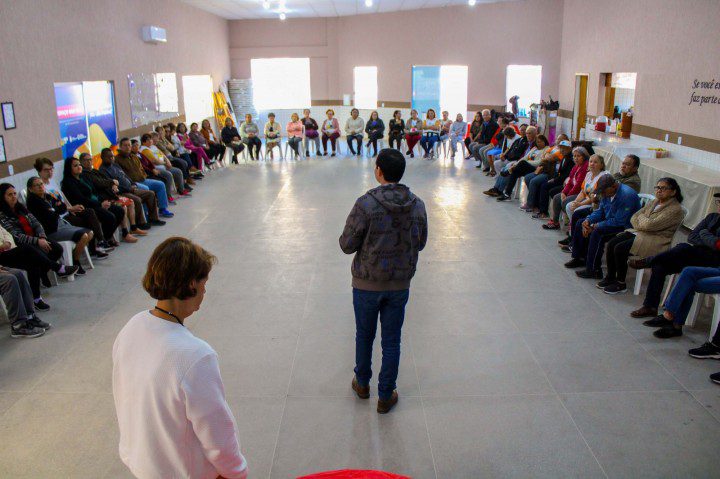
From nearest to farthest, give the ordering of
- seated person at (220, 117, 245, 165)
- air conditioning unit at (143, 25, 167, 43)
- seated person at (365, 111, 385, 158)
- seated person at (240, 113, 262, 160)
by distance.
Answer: air conditioning unit at (143, 25, 167, 43), seated person at (220, 117, 245, 165), seated person at (240, 113, 262, 160), seated person at (365, 111, 385, 158)

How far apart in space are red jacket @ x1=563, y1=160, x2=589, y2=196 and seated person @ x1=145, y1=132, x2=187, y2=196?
18.6 ft

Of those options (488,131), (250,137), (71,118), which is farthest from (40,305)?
(488,131)

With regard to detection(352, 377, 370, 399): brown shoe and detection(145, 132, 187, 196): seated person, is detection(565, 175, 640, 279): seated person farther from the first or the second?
detection(145, 132, 187, 196): seated person

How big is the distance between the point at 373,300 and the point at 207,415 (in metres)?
1.56

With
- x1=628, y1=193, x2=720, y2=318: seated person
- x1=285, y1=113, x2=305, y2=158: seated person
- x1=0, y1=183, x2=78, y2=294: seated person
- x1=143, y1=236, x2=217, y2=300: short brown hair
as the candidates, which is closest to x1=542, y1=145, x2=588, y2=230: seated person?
x1=628, y1=193, x2=720, y2=318: seated person

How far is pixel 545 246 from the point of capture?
6227mm

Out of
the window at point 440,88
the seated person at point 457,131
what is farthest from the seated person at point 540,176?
the window at point 440,88

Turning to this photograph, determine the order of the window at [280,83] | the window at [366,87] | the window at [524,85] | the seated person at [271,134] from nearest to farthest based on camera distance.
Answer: the seated person at [271,134], the window at [524,85], the window at [366,87], the window at [280,83]

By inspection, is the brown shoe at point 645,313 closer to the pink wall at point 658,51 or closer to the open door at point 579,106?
the pink wall at point 658,51

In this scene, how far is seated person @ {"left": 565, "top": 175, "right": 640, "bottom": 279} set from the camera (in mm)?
5191

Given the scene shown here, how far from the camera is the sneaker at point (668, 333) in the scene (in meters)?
4.02

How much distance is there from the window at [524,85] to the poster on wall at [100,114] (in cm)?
867

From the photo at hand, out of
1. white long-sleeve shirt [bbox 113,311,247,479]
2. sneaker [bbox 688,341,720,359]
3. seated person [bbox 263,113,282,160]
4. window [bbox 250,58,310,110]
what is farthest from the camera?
window [bbox 250,58,310,110]

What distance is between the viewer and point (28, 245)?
15.7ft
